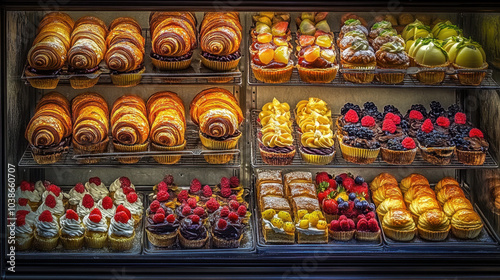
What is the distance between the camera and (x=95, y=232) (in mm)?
3639

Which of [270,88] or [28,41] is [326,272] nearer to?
[270,88]

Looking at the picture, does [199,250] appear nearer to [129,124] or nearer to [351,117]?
[129,124]

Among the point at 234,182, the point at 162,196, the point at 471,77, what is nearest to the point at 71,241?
the point at 162,196

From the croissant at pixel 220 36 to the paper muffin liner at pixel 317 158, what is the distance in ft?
2.64

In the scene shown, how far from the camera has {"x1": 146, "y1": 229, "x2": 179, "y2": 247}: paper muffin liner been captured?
3.63 m

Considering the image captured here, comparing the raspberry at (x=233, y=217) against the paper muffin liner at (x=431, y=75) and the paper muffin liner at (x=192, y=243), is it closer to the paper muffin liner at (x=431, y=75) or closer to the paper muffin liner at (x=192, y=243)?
the paper muffin liner at (x=192, y=243)

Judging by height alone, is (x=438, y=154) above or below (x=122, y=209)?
above

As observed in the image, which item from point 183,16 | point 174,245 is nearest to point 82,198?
point 174,245

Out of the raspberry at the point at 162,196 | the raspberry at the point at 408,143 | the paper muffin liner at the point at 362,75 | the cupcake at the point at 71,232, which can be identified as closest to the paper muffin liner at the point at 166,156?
the raspberry at the point at 162,196

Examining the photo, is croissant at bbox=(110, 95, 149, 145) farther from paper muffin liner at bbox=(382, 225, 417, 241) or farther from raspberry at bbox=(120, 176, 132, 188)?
paper muffin liner at bbox=(382, 225, 417, 241)

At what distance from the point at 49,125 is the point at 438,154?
2431 millimetres

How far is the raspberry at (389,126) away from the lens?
13.0 feet

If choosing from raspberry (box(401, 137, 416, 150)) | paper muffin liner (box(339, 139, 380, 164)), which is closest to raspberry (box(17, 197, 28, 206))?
paper muffin liner (box(339, 139, 380, 164))

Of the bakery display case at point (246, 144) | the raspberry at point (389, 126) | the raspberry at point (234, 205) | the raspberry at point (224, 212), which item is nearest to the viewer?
the bakery display case at point (246, 144)
